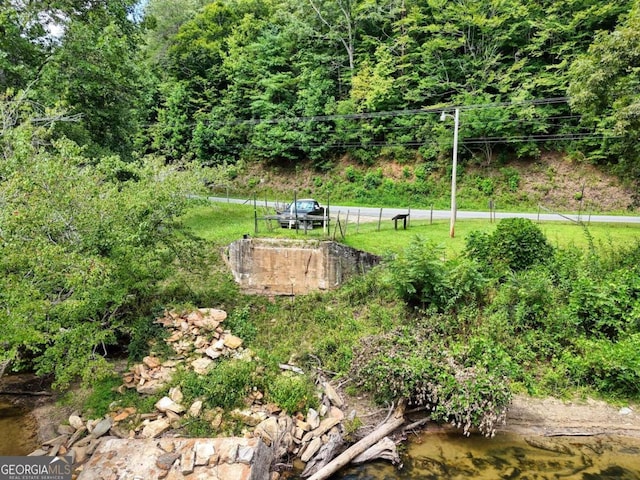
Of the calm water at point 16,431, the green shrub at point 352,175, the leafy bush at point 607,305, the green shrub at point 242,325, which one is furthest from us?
the green shrub at point 352,175

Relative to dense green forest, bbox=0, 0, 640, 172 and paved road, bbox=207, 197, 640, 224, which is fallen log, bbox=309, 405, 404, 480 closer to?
dense green forest, bbox=0, 0, 640, 172

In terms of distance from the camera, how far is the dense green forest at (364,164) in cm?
787

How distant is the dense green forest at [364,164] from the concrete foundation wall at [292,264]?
766 mm

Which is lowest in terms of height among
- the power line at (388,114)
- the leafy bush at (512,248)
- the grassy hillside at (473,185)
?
the leafy bush at (512,248)

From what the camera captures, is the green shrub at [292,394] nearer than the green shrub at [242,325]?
Yes

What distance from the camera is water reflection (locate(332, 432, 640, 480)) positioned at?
23.5ft

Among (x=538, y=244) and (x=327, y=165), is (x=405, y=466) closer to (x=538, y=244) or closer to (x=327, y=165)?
(x=538, y=244)

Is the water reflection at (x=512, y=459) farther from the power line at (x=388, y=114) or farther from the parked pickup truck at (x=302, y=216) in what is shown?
the power line at (x=388, y=114)

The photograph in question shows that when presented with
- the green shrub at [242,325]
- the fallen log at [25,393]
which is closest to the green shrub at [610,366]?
the green shrub at [242,325]

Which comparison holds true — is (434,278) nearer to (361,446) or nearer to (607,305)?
(607,305)

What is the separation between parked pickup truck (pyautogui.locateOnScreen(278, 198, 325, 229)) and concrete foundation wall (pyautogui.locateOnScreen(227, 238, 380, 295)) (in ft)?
4.19

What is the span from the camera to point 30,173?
743cm

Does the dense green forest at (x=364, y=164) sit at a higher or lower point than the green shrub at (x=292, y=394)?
higher

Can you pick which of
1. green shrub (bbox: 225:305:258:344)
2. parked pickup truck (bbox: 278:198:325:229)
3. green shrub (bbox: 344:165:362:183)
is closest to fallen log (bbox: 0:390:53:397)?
green shrub (bbox: 225:305:258:344)
